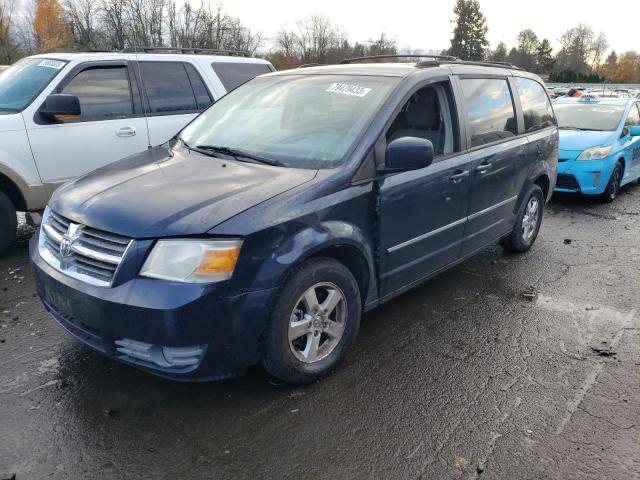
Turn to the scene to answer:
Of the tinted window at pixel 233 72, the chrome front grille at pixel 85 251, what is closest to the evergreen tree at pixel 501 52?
the tinted window at pixel 233 72

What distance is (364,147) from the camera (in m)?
3.28

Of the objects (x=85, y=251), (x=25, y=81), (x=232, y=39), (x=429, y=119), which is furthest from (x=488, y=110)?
(x=232, y=39)

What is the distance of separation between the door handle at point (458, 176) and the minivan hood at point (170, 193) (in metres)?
1.34

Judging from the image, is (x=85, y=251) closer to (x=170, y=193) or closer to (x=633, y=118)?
(x=170, y=193)

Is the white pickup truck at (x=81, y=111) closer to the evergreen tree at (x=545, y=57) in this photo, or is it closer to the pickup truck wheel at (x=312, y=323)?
the pickup truck wheel at (x=312, y=323)

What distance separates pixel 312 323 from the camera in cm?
306

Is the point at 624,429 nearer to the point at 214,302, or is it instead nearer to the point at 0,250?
the point at 214,302

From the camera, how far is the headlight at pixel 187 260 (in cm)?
258

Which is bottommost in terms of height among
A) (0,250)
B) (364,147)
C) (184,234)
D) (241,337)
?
(0,250)

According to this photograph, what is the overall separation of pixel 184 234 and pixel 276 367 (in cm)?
92

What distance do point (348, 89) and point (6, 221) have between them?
371 cm

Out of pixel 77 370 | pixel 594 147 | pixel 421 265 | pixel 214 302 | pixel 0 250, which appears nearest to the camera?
pixel 214 302

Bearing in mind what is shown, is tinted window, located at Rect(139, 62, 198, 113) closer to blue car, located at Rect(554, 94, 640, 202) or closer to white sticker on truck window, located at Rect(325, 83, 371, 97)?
white sticker on truck window, located at Rect(325, 83, 371, 97)

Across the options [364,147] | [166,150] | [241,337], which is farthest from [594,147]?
[241,337]
